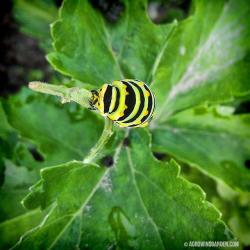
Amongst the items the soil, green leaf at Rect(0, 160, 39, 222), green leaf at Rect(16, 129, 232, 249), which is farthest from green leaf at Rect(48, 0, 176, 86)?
the soil

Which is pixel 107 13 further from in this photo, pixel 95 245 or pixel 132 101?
pixel 95 245

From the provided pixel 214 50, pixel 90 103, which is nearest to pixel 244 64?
pixel 214 50

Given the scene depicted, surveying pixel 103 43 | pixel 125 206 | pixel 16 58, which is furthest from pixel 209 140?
pixel 16 58

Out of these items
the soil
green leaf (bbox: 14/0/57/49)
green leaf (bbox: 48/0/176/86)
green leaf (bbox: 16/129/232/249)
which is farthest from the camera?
the soil

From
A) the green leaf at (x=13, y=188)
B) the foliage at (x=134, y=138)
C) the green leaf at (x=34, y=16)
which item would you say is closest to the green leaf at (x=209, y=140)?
the foliage at (x=134, y=138)

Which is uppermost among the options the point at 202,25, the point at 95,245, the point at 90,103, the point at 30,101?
the point at 202,25

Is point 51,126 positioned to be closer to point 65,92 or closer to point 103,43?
point 103,43

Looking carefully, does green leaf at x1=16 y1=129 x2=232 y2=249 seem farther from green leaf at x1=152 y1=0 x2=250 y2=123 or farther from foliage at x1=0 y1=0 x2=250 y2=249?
green leaf at x1=152 y1=0 x2=250 y2=123
